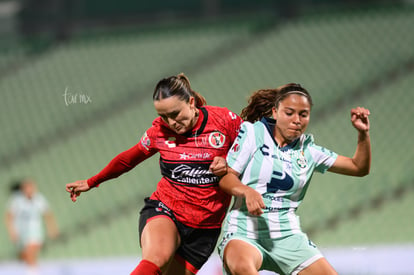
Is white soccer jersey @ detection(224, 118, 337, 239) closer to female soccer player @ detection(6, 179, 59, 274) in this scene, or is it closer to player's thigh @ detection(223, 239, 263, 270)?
player's thigh @ detection(223, 239, 263, 270)

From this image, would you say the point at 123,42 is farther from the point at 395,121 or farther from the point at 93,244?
the point at 395,121

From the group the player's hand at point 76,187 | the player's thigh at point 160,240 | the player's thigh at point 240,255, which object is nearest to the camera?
the player's thigh at point 240,255

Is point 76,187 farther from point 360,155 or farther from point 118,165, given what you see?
point 360,155

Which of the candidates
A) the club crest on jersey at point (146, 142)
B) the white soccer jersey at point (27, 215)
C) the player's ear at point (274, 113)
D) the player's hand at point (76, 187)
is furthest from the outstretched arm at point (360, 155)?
the white soccer jersey at point (27, 215)

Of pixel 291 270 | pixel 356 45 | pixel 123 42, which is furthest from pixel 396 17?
pixel 291 270

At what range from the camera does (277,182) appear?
3.23 meters

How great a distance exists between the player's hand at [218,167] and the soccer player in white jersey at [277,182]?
0.12 ft

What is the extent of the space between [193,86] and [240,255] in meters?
8.03

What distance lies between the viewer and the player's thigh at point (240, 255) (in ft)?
9.89

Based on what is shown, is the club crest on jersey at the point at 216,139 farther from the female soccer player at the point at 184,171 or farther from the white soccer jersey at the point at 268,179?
the white soccer jersey at the point at 268,179

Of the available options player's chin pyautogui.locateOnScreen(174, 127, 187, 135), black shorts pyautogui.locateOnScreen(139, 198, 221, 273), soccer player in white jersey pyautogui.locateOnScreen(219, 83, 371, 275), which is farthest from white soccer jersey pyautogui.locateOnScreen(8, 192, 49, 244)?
soccer player in white jersey pyautogui.locateOnScreen(219, 83, 371, 275)

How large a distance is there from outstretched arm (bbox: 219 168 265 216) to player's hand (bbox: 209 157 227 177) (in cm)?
3

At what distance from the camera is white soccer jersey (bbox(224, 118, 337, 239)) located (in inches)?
127

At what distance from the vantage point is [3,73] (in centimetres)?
1273
